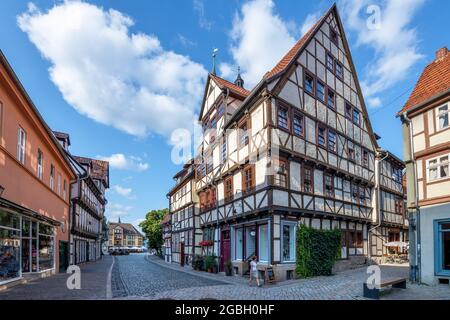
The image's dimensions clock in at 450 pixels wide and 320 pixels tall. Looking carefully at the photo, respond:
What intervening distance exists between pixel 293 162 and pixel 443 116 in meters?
6.75

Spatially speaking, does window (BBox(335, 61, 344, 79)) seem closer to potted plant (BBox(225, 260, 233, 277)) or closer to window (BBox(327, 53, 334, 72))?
window (BBox(327, 53, 334, 72))

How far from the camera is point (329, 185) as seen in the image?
69.7 ft

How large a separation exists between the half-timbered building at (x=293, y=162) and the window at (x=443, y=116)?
6.29m

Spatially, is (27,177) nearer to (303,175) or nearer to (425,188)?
(303,175)

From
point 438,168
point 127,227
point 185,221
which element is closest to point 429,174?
point 438,168

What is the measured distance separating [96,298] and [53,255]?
10.1 meters

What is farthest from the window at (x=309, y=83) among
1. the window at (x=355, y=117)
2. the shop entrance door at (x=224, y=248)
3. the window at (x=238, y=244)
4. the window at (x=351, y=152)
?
the shop entrance door at (x=224, y=248)

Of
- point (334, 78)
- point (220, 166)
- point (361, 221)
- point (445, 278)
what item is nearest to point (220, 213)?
point (220, 166)

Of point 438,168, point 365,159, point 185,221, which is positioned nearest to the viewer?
point 438,168

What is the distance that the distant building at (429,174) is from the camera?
47.3 ft

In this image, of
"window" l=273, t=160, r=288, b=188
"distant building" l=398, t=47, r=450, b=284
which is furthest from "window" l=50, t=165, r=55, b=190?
"distant building" l=398, t=47, r=450, b=284

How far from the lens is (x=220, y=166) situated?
2391 centimetres

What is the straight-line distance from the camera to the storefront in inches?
505

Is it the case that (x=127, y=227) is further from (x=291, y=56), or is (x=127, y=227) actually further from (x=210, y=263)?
(x=291, y=56)
